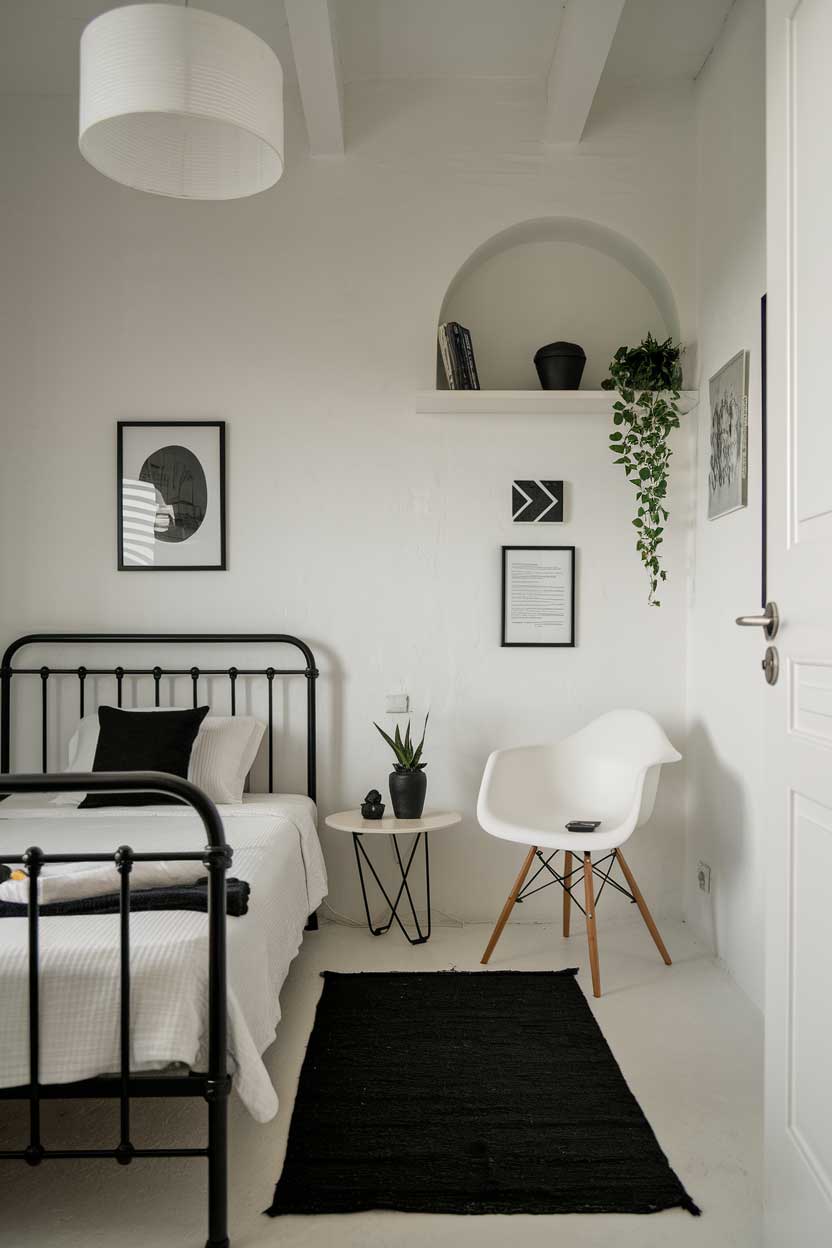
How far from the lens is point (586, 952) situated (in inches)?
125

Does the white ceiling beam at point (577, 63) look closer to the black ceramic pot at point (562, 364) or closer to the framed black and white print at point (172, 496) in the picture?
the black ceramic pot at point (562, 364)

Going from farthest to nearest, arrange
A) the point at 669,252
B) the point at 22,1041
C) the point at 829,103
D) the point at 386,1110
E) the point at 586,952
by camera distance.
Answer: the point at 669,252 < the point at 586,952 < the point at 386,1110 < the point at 22,1041 < the point at 829,103

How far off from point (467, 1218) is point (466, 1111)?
36cm

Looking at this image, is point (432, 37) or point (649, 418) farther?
point (649, 418)

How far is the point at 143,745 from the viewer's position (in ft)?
10.2

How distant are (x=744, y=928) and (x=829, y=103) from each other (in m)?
2.27

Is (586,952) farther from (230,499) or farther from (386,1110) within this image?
(230,499)

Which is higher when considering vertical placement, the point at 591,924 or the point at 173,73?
the point at 173,73

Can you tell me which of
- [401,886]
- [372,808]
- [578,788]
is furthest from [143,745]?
[578,788]

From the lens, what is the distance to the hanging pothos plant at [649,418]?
3.34 m

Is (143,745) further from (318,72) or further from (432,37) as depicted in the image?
(432,37)

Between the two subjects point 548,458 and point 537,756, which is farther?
point 548,458

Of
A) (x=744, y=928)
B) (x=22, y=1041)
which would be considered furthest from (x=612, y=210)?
(x=22, y=1041)

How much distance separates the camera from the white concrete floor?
1.71 metres
